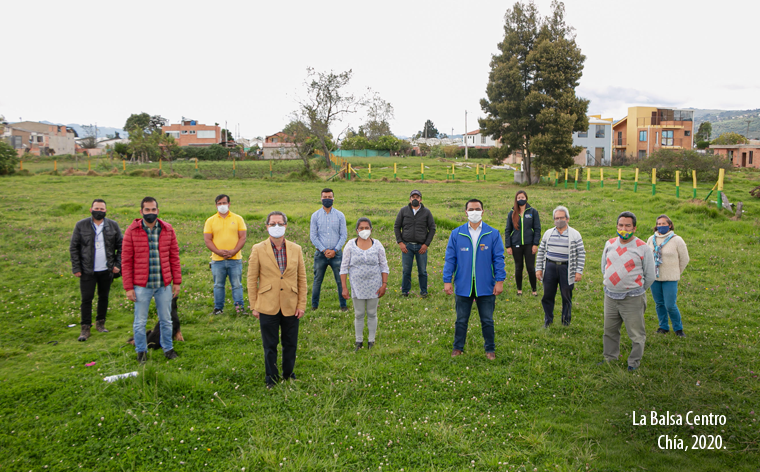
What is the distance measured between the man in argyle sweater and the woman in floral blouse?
10.7 feet

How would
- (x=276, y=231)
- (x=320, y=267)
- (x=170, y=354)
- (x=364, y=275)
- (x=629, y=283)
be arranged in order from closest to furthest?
(x=276, y=231) < (x=629, y=283) < (x=170, y=354) < (x=364, y=275) < (x=320, y=267)

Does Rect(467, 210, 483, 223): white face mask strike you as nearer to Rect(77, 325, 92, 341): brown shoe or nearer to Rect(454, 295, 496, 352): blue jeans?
Rect(454, 295, 496, 352): blue jeans

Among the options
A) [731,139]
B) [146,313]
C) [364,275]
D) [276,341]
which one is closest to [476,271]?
[364,275]

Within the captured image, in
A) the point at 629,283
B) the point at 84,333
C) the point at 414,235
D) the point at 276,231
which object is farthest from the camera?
the point at 414,235

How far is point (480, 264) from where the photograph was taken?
673cm

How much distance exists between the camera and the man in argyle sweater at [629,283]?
21.1ft

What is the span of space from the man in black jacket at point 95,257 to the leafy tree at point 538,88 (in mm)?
31629

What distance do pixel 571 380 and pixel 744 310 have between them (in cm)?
535

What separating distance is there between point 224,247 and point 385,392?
4.53 m

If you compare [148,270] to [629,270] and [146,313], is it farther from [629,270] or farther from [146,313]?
[629,270]

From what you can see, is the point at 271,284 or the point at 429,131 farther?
the point at 429,131

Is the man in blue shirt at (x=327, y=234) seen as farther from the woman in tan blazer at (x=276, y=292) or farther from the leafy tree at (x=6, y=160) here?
the leafy tree at (x=6, y=160)

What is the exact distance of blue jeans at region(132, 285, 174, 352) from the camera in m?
6.54

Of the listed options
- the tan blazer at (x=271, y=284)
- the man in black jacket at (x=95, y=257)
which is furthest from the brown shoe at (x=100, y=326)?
the tan blazer at (x=271, y=284)
